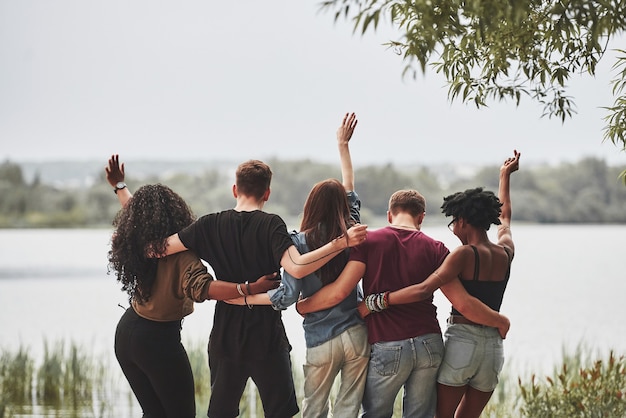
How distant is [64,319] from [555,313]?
10493mm

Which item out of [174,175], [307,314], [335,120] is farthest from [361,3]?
[335,120]

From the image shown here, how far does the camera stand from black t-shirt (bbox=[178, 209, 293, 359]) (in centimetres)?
371

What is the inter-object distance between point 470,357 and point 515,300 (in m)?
18.1

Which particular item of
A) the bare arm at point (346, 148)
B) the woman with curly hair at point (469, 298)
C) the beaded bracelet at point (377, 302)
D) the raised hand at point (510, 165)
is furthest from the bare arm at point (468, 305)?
the raised hand at point (510, 165)

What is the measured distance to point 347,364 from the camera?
3.71 m

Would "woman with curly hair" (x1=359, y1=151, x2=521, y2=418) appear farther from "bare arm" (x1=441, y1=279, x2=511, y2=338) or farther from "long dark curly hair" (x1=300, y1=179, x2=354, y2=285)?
"long dark curly hair" (x1=300, y1=179, x2=354, y2=285)

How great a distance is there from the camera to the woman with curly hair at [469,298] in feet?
11.8

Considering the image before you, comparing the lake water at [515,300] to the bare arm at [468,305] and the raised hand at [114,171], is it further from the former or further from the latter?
the bare arm at [468,305]

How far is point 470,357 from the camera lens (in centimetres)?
365

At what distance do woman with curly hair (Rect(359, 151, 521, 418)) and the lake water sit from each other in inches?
187

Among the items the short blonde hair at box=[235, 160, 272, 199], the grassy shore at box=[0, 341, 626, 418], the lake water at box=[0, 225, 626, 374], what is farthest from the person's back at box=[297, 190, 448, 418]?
the lake water at box=[0, 225, 626, 374]

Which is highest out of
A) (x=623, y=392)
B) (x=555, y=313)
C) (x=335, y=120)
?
(x=335, y=120)

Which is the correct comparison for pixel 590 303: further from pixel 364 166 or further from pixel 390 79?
pixel 390 79

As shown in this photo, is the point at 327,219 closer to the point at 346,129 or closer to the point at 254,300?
the point at 254,300
